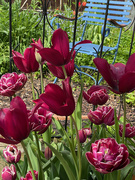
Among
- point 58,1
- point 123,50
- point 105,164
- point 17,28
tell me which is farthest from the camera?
point 58,1

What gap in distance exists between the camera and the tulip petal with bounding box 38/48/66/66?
569mm

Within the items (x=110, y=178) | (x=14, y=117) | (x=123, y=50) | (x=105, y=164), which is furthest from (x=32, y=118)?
(x=123, y=50)

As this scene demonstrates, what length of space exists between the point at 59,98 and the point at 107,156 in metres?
0.16

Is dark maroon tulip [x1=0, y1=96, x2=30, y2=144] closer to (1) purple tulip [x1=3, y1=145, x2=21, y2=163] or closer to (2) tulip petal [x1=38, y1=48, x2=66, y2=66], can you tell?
(2) tulip petal [x1=38, y1=48, x2=66, y2=66]

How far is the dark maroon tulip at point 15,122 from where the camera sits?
54cm

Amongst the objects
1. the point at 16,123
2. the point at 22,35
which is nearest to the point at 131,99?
the point at 22,35

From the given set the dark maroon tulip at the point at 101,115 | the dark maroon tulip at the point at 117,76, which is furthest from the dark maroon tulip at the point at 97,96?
the dark maroon tulip at the point at 117,76

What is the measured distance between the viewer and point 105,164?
0.53 meters

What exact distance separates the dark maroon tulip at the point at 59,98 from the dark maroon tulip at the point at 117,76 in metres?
0.10

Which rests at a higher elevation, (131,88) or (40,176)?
(131,88)

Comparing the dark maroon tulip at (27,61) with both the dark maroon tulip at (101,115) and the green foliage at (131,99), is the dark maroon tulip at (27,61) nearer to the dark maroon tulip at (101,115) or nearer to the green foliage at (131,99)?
the dark maroon tulip at (101,115)

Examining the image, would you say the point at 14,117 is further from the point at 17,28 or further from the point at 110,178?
the point at 17,28

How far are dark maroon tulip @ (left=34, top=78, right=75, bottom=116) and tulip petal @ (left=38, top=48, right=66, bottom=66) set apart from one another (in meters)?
0.07

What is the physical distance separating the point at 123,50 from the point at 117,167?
3.66 m
